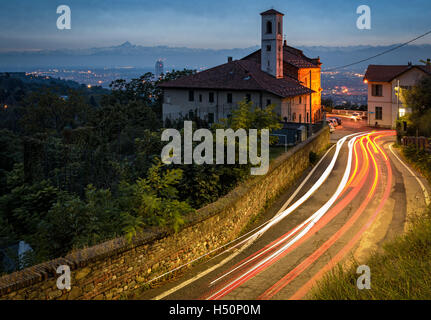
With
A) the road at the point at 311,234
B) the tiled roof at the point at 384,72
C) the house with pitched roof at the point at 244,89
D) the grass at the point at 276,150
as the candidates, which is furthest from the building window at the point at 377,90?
the road at the point at 311,234

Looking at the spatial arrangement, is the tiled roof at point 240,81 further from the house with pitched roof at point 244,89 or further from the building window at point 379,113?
the building window at point 379,113

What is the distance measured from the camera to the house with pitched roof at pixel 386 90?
56.0 meters

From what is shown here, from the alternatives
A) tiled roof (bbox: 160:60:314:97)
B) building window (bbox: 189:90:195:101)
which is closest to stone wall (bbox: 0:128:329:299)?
tiled roof (bbox: 160:60:314:97)

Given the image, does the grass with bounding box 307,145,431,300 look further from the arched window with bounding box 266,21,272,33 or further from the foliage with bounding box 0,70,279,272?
the arched window with bounding box 266,21,272,33

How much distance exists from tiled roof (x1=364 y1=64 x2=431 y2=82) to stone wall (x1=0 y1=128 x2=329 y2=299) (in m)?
49.0

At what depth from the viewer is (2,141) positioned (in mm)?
33094

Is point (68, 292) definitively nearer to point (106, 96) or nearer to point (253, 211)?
point (253, 211)

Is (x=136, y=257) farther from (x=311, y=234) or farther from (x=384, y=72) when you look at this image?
(x=384, y=72)

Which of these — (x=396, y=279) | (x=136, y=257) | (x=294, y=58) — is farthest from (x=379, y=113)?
(x=136, y=257)

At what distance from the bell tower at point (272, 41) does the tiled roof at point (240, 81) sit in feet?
4.20

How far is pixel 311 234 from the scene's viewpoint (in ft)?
47.3

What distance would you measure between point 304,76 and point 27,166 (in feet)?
165

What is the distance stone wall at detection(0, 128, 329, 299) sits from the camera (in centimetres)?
740

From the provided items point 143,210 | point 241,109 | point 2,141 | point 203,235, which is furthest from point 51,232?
point 2,141
